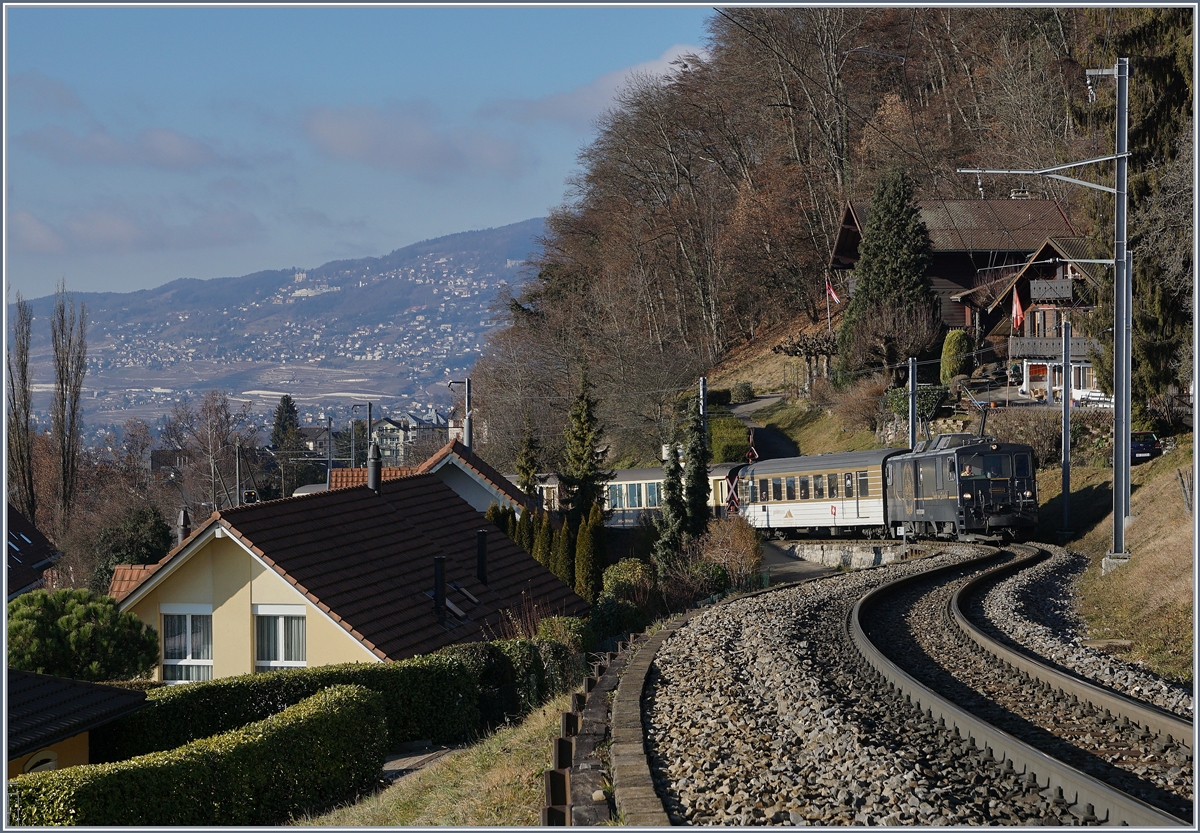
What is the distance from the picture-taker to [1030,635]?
12.4m

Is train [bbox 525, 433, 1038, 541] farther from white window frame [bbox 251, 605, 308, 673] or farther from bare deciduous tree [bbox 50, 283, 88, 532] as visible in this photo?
bare deciduous tree [bbox 50, 283, 88, 532]

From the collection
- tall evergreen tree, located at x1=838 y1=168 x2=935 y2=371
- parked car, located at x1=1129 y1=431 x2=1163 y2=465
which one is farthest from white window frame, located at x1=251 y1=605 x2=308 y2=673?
tall evergreen tree, located at x1=838 y1=168 x2=935 y2=371

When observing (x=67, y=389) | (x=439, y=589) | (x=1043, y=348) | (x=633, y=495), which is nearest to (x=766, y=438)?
(x=633, y=495)

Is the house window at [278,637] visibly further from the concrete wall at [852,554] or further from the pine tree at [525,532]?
the concrete wall at [852,554]

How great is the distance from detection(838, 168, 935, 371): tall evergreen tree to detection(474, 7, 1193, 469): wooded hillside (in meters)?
4.25

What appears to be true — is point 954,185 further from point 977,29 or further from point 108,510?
point 108,510

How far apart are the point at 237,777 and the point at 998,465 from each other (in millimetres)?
21778

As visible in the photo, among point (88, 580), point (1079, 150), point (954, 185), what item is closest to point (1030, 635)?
point (1079, 150)

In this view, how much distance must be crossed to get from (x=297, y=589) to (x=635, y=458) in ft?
131

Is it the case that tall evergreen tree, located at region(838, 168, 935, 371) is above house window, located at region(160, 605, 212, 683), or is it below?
above

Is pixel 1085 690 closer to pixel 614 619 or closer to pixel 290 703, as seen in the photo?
pixel 290 703

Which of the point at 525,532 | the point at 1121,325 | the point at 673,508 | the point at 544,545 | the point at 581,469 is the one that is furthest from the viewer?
the point at 581,469

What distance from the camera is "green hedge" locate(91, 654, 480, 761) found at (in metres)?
12.7

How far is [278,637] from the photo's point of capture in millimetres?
16281
